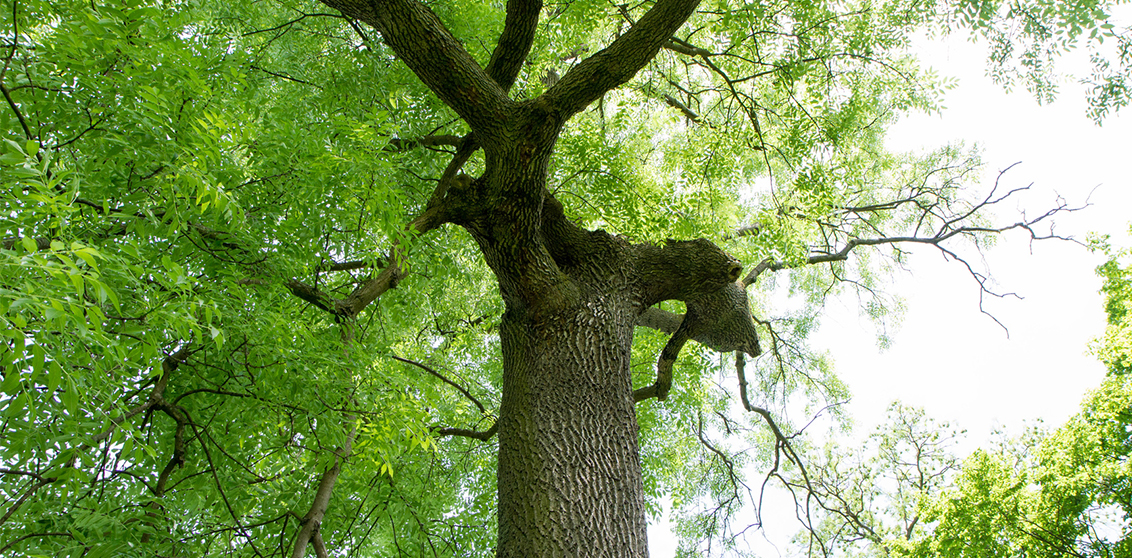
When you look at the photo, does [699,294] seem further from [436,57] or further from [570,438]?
[436,57]

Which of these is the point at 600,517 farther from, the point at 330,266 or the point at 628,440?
the point at 330,266

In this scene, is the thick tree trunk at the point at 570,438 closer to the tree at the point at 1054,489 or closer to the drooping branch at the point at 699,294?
the drooping branch at the point at 699,294

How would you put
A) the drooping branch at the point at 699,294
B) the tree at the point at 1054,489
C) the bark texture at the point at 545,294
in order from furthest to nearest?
the tree at the point at 1054,489 < the drooping branch at the point at 699,294 < the bark texture at the point at 545,294

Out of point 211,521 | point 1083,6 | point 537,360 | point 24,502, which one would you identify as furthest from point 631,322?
point 1083,6

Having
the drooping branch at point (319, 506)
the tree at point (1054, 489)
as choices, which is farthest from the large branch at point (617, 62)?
the tree at point (1054, 489)

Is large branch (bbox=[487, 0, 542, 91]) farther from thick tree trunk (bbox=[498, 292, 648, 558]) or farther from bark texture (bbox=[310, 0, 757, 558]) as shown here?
thick tree trunk (bbox=[498, 292, 648, 558])

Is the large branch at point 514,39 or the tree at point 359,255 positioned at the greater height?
the large branch at point 514,39

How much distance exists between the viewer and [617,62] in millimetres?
3820

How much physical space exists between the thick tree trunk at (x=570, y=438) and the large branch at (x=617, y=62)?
134 cm

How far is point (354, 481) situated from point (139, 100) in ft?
9.63

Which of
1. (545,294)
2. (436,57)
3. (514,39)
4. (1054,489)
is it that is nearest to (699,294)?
(545,294)

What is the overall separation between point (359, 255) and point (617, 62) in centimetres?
263

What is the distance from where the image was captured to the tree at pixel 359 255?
8.21 ft

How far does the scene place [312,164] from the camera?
3270 mm
